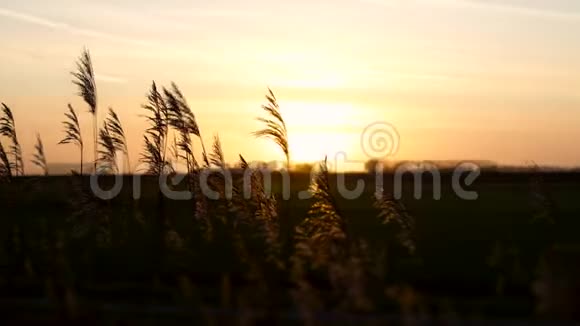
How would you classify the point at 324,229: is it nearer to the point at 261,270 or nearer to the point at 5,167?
the point at 261,270

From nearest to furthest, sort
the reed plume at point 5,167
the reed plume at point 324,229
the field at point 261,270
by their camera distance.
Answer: the field at point 261,270 → the reed plume at point 324,229 → the reed plume at point 5,167

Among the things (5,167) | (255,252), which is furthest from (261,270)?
(5,167)

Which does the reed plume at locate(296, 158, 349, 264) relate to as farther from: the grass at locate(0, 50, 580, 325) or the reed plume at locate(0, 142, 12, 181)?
the reed plume at locate(0, 142, 12, 181)

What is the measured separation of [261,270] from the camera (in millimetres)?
17312

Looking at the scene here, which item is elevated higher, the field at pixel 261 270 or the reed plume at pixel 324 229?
the reed plume at pixel 324 229

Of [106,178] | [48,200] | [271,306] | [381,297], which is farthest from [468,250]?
[48,200]

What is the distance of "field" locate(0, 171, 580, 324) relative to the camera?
13.4 m

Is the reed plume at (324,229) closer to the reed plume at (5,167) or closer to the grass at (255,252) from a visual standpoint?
the grass at (255,252)

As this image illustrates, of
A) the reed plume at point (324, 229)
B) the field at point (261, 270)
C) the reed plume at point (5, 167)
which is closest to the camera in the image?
the field at point (261, 270)

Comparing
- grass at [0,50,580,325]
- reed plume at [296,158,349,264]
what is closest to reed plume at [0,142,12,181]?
grass at [0,50,580,325]

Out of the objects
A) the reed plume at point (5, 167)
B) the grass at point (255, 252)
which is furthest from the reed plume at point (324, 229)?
the reed plume at point (5, 167)

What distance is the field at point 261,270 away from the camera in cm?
1335

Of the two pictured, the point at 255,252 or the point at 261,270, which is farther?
the point at 255,252

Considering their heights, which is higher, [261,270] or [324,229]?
[324,229]
